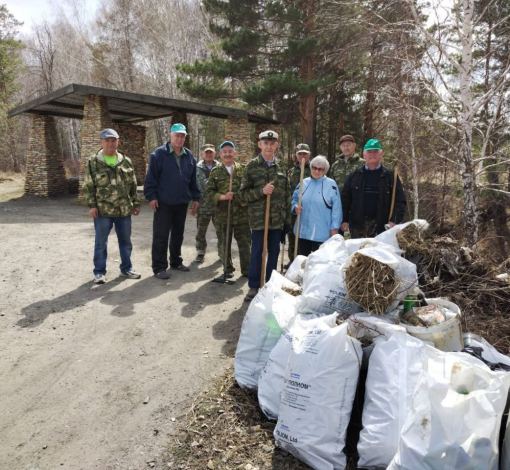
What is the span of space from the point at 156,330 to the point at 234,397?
1393mm

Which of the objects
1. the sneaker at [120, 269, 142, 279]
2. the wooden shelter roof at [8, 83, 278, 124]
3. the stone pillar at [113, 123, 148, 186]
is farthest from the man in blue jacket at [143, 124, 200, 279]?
the stone pillar at [113, 123, 148, 186]

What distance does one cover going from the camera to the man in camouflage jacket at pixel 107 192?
15.6 ft

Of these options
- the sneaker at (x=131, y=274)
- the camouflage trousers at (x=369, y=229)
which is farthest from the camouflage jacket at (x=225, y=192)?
the camouflage trousers at (x=369, y=229)

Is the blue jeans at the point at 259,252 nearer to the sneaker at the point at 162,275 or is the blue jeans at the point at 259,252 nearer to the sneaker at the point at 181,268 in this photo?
the sneaker at the point at 162,275

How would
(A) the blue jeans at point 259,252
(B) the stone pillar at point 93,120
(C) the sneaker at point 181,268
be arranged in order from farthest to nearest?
1. (B) the stone pillar at point 93,120
2. (C) the sneaker at point 181,268
3. (A) the blue jeans at point 259,252

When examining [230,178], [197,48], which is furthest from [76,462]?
[197,48]

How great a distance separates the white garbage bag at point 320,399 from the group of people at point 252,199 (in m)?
2.15

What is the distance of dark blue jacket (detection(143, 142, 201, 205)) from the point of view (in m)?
5.04

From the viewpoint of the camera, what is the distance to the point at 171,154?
5145 millimetres

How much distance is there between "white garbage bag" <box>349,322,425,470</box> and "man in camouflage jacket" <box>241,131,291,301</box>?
2.31m

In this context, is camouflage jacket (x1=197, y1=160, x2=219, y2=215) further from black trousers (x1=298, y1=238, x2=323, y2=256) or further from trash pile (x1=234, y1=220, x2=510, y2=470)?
trash pile (x1=234, y1=220, x2=510, y2=470)

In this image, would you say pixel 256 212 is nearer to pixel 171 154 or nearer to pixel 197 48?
pixel 171 154

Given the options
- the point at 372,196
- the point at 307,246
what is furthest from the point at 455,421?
the point at 372,196

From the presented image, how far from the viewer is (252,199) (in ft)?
14.2
